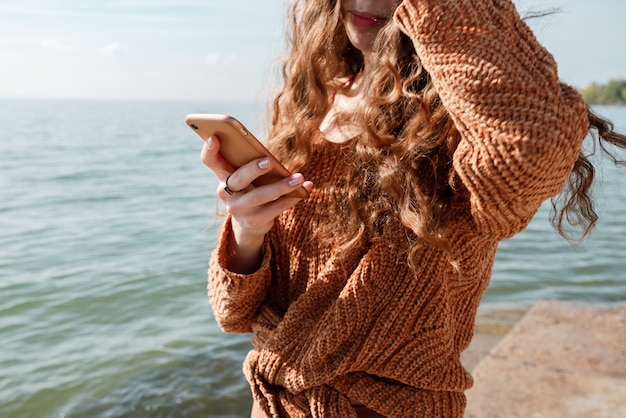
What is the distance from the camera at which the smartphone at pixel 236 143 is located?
1.38 meters

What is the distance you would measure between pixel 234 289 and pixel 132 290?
5.42 meters

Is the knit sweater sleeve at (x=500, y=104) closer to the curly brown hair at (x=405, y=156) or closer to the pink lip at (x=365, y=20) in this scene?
the curly brown hair at (x=405, y=156)

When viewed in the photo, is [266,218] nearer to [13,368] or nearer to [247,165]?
[247,165]

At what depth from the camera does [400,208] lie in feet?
4.79

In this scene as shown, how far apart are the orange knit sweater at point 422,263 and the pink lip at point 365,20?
0.82 ft

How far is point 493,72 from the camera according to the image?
1226 millimetres

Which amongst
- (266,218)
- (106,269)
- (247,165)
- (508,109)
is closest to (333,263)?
(266,218)

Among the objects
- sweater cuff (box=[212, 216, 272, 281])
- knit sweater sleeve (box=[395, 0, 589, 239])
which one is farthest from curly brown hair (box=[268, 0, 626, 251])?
sweater cuff (box=[212, 216, 272, 281])

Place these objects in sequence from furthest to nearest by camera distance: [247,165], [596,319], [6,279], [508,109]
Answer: [6,279] < [596,319] < [247,165] < [508,109]

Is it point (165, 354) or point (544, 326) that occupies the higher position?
point (544, 326)

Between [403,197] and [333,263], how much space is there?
0.82ft

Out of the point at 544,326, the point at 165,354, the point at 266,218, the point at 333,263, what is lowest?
the point at 165,354

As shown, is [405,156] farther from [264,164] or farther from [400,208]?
[264,164]

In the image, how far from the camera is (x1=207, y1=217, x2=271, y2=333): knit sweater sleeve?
1.69 meters
